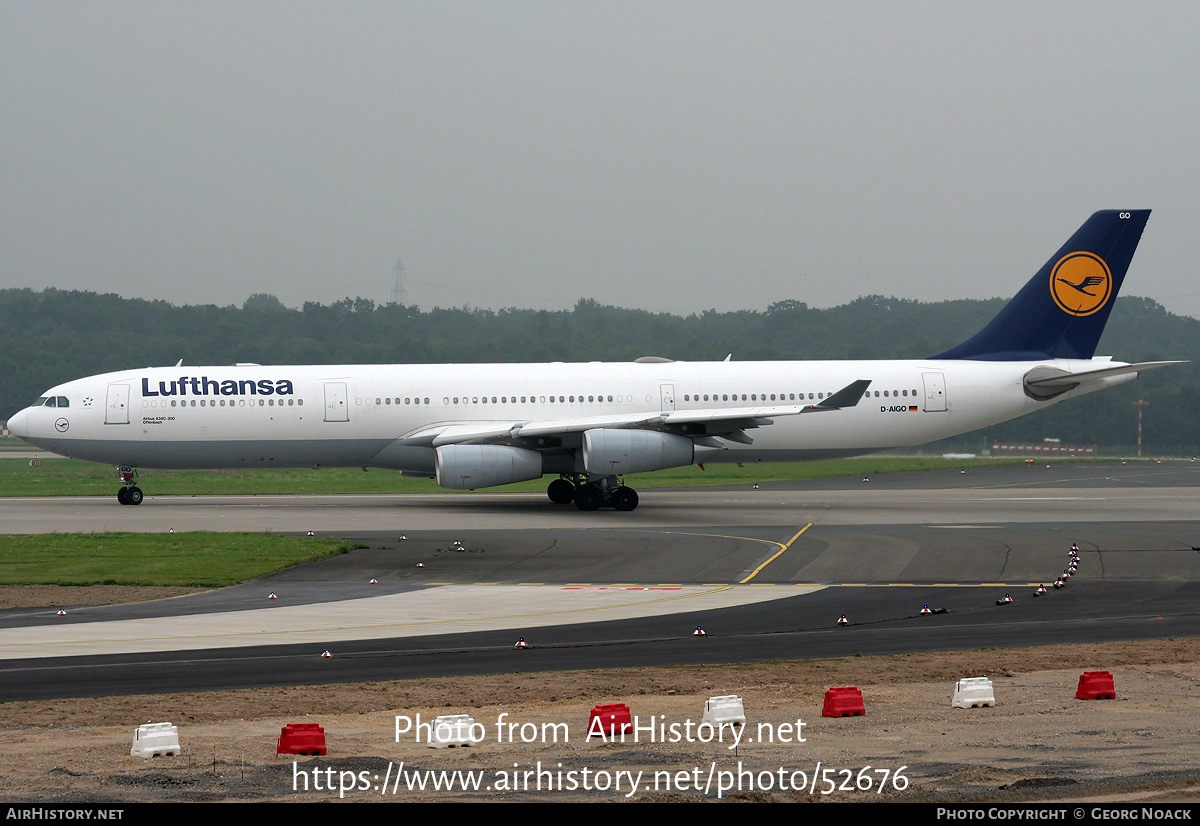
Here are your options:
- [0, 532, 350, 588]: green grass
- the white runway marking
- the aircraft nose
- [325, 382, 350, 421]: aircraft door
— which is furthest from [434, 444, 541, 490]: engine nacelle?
the aircraft nose

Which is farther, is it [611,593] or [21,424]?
[21,424]

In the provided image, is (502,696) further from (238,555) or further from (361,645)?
(238,555)

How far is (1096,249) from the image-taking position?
38.7 m

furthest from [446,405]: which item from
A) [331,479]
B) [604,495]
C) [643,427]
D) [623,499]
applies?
[331,479]

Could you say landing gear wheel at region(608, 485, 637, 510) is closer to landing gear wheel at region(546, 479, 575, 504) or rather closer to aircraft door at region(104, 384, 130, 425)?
landing gear wheel at region(546, 479, 575, 504)

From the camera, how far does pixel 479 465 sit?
33.7 meters

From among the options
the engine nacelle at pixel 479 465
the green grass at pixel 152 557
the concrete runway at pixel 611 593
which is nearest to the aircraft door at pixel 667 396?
the concrete runway at pixel 611 593

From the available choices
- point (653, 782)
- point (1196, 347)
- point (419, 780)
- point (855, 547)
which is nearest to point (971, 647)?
point (653, 782)

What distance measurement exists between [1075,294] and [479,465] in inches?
809

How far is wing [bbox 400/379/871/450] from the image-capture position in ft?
110

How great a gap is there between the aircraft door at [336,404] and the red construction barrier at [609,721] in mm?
27259

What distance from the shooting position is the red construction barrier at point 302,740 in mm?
9609

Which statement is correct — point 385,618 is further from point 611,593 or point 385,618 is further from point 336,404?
point 336,404

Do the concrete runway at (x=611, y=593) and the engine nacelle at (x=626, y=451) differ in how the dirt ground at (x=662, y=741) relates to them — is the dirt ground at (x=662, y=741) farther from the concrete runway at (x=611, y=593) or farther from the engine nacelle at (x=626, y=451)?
the engine nacelle at (x=626, y=451)
